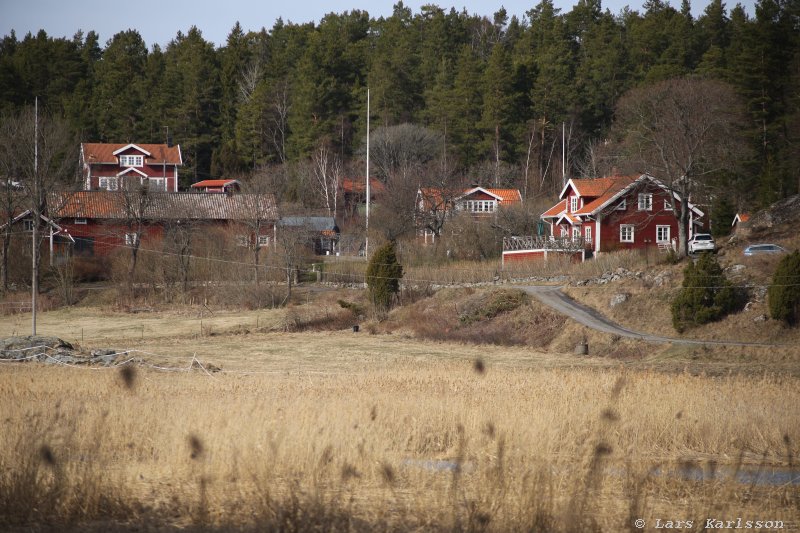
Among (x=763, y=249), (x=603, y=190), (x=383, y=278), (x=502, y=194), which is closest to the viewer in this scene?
(x=763, y=249)

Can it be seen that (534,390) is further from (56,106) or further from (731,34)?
(56,106)

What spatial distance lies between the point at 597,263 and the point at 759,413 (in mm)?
37087

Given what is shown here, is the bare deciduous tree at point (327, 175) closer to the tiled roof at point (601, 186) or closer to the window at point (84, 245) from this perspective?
the window at point (84, 245)

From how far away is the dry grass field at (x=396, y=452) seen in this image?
8.81 metres

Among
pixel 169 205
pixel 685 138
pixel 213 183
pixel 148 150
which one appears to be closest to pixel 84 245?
pixel 169 205

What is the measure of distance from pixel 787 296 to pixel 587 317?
31.2 feet

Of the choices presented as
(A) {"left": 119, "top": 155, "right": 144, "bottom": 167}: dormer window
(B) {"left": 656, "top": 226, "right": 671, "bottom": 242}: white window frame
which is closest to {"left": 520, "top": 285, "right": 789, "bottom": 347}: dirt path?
(B) {"left": 656, "top": 226, "right": 671, "bottom": 242}: white window frame

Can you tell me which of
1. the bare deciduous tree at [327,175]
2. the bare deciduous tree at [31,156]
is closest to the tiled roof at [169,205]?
the bare deciduous tree at [31,156]

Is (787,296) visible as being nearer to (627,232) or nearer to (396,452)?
(627,232)

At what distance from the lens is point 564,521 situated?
8227 millimetres

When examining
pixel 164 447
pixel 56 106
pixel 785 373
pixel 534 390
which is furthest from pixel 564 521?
pixel 56 106

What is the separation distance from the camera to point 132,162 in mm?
95438

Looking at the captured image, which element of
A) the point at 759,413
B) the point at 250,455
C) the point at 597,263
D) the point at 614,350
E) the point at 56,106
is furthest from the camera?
the point at 56,106

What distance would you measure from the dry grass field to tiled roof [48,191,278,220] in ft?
147
